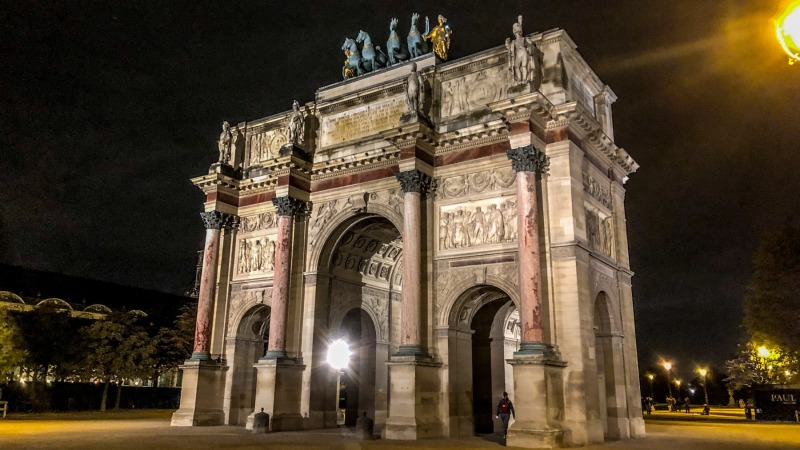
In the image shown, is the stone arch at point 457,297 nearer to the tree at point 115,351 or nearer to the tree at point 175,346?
the tree at point 115,351

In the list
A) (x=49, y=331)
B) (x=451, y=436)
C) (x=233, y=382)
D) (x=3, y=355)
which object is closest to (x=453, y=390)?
(x=451, y=436)

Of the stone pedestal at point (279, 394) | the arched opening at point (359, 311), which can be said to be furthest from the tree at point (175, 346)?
the stone pedestal at point (279, 394)

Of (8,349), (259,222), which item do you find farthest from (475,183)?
(8,349)

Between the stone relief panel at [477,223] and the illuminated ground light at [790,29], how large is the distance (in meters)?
14.1

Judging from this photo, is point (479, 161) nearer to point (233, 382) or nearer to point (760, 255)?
point (233, 382)

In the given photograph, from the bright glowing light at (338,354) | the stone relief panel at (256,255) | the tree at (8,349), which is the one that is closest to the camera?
the bright glowing light at (338,354)

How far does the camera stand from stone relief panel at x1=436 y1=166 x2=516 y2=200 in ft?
71.7

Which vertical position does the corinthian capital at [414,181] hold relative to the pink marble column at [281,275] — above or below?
above

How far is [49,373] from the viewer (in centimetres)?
4297

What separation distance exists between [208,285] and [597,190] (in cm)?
1732

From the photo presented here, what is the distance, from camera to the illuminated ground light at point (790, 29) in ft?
22.6

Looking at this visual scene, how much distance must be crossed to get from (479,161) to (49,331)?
34.0 meters

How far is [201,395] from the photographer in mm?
25688

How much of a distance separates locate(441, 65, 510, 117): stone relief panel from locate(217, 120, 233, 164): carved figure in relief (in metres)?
11.5
